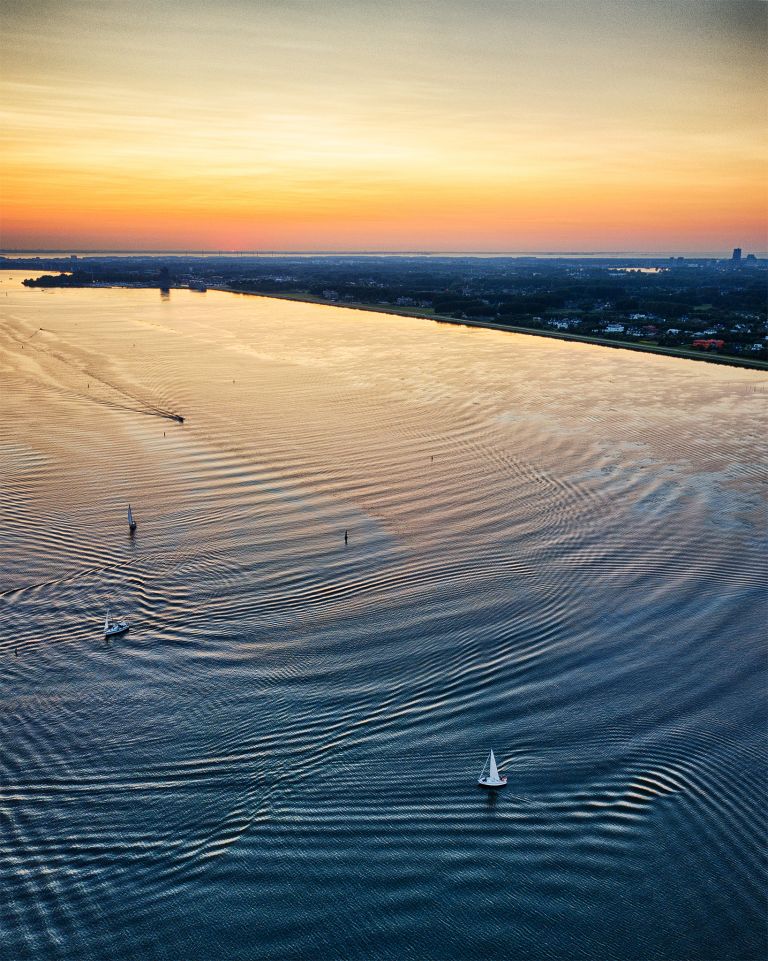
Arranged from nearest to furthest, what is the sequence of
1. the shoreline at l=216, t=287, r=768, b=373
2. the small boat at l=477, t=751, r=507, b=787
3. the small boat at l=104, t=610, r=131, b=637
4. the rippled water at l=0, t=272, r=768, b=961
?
the rippled water at l=0, t=272, r=768, b=961 < the small boat at l=477, t=751, r=507, b=787 < the small boat at l=104, t=610, r=131, b=637 < the shoreline at l=216, t=287, r=768, b=373

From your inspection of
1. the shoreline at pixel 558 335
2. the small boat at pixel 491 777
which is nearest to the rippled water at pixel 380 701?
the small boat at pixel 491 777

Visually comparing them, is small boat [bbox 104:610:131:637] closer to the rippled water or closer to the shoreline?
the rippled water

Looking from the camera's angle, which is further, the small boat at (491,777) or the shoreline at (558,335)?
the shoreline at (558,335)

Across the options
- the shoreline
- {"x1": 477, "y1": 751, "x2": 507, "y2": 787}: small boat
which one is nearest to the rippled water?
{"x1": 477, "y1": 751, "x2": 507, "y2": 787}: small boat

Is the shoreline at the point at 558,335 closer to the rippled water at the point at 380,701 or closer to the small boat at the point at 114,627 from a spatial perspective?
the rippled water at the point at 380,701

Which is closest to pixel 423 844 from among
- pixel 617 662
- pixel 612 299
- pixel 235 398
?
pixel 617 662

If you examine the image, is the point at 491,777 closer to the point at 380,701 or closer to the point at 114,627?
the point at 380,701
